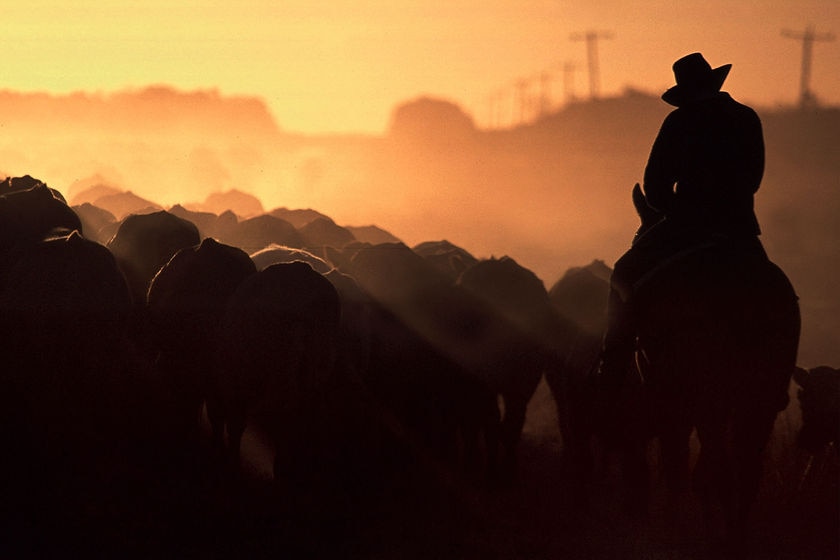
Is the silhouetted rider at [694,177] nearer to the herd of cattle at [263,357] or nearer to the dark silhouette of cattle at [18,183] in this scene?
the herd of cattle at [263,357]

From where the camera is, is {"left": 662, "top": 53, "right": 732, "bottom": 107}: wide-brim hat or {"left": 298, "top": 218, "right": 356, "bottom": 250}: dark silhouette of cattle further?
{"left": 298, "top": 218, "right": 356, "bottom": 250}: dark silhouette of cattle

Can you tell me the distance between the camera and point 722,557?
8180 mm

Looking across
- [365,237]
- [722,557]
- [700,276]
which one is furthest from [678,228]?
[365,237]

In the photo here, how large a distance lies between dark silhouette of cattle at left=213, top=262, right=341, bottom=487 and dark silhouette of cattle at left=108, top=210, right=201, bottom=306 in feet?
10.00

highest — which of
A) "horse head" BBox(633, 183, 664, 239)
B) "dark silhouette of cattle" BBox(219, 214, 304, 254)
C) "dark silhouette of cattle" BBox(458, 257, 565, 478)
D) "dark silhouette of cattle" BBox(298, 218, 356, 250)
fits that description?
"horse head" BBox(633, 183, 664, 239)

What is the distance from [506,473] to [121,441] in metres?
3.77

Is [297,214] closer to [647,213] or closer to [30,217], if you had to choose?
[30,217]

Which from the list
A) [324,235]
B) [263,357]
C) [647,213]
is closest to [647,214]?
[647,213]

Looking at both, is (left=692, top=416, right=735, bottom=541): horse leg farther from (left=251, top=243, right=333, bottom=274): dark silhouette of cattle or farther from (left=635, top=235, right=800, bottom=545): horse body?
(left=251, top=243, right=333, bottom=274): dark silhouette of cattle

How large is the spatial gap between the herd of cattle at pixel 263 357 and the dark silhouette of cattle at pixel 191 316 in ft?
0.06

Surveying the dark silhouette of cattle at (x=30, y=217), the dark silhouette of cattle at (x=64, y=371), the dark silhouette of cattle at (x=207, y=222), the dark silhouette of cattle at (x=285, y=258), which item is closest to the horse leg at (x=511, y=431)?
the dark silhouette of cattle at (x=285, y=258)

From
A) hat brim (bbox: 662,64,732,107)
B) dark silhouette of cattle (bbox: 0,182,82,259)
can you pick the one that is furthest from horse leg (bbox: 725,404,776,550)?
dark silhouette of cattle (bbox: 0,182,82,259)

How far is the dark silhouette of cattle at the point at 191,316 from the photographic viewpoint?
39.8 feet

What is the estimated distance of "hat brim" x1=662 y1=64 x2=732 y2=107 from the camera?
8.27 meters
